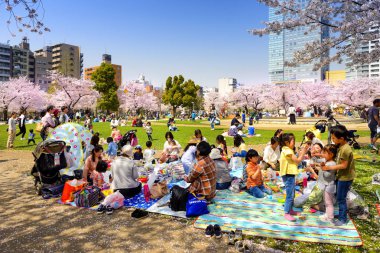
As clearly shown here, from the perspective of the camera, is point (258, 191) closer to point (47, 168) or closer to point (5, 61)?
point (47, 168)

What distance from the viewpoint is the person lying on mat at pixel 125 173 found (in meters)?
5.89

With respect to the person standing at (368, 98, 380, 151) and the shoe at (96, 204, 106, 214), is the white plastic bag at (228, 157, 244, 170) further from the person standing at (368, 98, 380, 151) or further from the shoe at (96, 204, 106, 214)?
A: the person standing at (368, 98, 380, 151)

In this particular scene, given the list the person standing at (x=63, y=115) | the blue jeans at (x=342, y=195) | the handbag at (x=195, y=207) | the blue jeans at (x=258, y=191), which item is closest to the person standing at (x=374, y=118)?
the blue jeans at (x=258, y=191)

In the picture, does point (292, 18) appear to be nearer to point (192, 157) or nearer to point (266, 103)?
point (192, 157)

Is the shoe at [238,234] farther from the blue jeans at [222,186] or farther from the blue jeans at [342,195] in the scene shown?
the blue jeans at [222,186]

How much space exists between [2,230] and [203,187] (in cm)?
376

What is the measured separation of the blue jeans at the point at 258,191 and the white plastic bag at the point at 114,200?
9.70ft

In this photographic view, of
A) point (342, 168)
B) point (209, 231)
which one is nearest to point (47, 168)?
point (209, 231)

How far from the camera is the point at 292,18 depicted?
10.6m

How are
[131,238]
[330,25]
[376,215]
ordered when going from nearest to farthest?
1. [131,238]
2. [376,215]
3. [330,25]

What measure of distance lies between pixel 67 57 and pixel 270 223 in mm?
115475

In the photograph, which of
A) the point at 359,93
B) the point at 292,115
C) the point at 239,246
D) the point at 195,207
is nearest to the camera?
the point at 239,246

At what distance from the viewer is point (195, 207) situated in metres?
5.10

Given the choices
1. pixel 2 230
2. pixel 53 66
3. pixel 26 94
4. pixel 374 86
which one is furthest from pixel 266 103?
pixel 53 66
